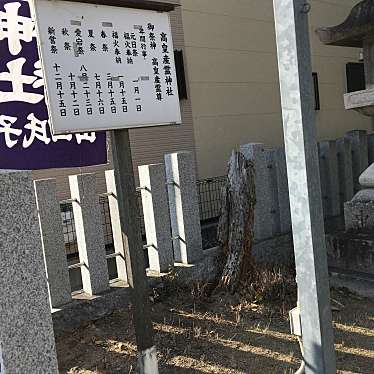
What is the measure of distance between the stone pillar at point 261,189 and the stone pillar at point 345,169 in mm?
2111

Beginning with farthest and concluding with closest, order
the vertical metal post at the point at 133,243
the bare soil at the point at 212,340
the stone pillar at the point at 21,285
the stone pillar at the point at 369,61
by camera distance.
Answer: the stone pillar at the point at 369,61, the bare soil at the point at 212,340, the vertical metal post at the point at 133,243, the stone pillar at the point at 21,285

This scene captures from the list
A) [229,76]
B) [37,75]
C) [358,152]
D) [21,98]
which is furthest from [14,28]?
[229,76]

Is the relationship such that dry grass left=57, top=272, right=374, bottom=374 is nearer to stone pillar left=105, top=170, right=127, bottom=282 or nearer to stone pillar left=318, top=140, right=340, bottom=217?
stone pillar left=105, top=170, right=127, bottom=282

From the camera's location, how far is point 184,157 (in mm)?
4883

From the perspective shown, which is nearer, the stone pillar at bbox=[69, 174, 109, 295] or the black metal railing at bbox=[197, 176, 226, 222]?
the stone pillar at bbox=[69, 174, 109, 295]

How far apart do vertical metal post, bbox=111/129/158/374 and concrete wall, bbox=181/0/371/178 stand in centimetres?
647

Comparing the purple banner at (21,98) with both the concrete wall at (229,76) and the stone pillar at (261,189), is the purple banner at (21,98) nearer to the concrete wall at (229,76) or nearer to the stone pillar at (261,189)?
the stone pillar at (261,189)

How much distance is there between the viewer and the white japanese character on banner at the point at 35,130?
12.0ft

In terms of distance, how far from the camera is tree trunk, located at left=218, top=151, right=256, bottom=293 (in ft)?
15.4

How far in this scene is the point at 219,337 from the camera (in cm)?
388

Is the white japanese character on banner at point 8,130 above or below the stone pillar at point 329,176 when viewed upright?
above

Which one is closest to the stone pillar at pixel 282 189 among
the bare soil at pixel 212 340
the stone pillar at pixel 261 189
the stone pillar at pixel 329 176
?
the stone pillar at pixel 261 189

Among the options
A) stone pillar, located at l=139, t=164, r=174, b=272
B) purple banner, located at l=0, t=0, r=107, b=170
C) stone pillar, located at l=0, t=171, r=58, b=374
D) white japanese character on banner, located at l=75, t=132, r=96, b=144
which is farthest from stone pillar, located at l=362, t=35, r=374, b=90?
stone pillar, located at l=0, t=171, r=58, b=374

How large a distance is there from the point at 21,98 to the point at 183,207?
1.99 m
